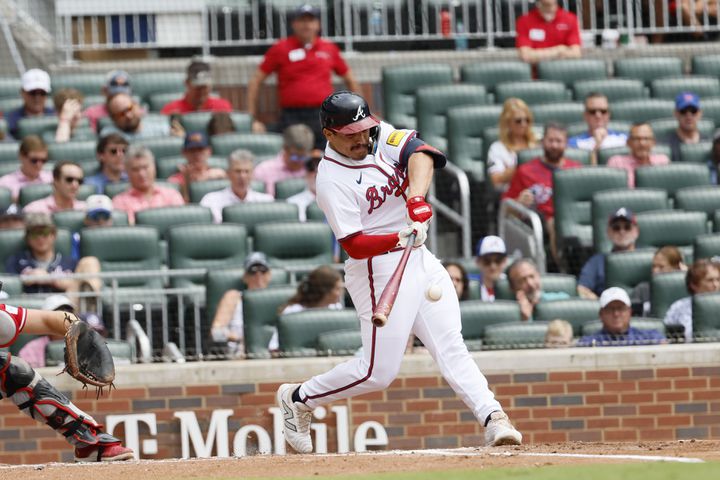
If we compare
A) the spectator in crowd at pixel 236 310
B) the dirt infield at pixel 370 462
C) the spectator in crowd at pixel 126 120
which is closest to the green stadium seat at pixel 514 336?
the spectator in crowd at pixel 236 310

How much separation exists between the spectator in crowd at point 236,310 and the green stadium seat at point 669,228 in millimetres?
2761

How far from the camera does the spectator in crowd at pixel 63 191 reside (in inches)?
409

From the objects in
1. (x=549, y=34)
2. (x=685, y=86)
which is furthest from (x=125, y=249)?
(x=685, y=86)

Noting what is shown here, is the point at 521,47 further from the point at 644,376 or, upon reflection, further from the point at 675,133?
the point at 644,376

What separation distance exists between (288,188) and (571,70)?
140 inches

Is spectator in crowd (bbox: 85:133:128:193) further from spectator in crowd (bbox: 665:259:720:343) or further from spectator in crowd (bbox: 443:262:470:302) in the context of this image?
spectator in crowd (bbox: 665:259:720:343)

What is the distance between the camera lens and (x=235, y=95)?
14109 millimetres

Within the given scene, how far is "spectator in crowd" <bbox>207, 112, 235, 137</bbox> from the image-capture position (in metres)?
12.0

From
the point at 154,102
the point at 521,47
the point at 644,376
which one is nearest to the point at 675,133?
the point at 521,47

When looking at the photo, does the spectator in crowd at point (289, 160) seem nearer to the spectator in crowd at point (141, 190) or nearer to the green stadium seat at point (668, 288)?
the spectator in crowd at point (141, 190)

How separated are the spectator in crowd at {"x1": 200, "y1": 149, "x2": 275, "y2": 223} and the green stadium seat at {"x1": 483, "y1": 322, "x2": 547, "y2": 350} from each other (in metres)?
2.54

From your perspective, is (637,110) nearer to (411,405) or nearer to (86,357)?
(411,405)

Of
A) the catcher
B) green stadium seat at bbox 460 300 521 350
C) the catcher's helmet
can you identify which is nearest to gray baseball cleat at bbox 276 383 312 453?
the catcher

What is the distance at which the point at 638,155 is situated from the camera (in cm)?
1134
